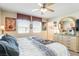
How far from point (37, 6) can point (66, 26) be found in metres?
0.59

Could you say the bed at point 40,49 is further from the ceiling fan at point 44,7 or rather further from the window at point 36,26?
the ceiling fan at point 44,7

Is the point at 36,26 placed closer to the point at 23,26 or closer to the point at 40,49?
the point at 23,26

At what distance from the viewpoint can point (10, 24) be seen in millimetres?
1945

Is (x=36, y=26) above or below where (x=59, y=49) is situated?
above

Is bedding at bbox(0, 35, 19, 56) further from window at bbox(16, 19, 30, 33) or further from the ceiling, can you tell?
the ceiling

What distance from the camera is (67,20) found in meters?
1.96

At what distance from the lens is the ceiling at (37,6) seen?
1.89 meters

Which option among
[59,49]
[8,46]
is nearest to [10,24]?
[8,46]

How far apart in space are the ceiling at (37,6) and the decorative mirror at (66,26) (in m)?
0.12

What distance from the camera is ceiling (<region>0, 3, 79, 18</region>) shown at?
189cm

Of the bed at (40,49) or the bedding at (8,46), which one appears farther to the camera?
the bed at (40,49)

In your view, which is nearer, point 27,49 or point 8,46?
point 8,46

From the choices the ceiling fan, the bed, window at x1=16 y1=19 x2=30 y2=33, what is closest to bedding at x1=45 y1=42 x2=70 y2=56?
the bed

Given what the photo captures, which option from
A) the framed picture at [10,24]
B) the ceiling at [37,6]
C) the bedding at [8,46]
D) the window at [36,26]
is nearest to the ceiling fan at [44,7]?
the ceiling at [37,6]
